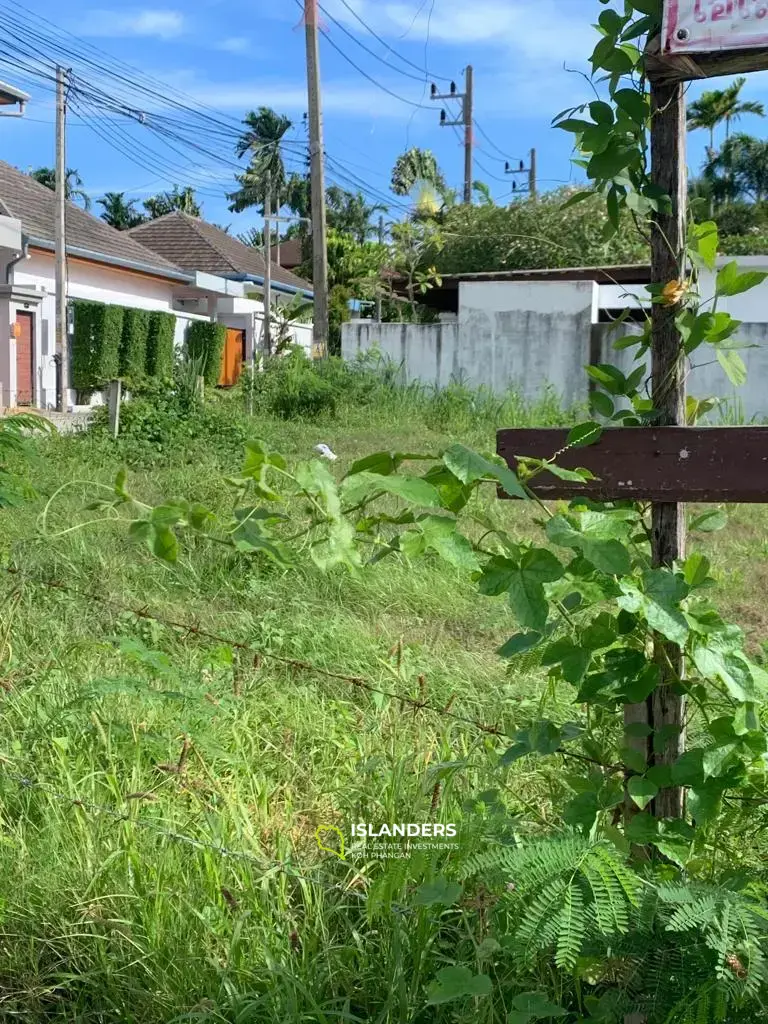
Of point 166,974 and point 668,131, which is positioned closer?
point 668,131

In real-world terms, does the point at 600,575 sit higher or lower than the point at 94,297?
lower

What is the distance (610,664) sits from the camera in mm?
1817

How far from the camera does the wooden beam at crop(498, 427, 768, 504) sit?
69.0 inches

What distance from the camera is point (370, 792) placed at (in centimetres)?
264

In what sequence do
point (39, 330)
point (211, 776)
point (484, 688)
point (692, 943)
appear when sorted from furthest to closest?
1. point (39, 330)
2. point (484, 688)
3. point (211, 776)
4. point (692, 943)

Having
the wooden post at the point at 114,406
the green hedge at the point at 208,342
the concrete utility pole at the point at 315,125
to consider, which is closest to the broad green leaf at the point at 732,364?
the wooden post at the point at 114,406

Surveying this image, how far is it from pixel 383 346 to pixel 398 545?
14299mm

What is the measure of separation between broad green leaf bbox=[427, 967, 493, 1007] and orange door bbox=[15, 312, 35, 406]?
67.7 feet

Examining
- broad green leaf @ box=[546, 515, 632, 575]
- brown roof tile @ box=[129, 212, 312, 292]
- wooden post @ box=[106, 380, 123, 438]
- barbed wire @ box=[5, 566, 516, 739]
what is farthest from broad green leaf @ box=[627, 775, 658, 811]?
brown roof tile @ box=[129, 212, 312, 292]

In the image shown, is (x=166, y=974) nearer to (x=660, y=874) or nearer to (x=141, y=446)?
(x=660, y=874)

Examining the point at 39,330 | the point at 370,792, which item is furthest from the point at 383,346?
the point at 370,792

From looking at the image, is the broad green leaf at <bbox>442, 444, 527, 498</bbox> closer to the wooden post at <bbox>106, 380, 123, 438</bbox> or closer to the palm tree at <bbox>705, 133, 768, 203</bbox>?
the wooden post at <bbox>106, 380, 123, 438</bbox>

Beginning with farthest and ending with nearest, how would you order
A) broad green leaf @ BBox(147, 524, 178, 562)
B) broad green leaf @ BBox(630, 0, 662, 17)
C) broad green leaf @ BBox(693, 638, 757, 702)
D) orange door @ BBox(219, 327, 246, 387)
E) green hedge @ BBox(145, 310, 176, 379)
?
orange door @ BBox(219, 327, 246, 387)
green hedge @ BBox(145, 310, 176, 379)
broad green leaf @ BBox(630, 0, 662, 17)
broad green leaf @ BBox(693, 638, 757, 702)
broad green leaf @ BBox(147, 524, 178, 562)

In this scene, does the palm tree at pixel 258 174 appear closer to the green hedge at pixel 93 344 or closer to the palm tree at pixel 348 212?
the palm tree at pixel 348 212
